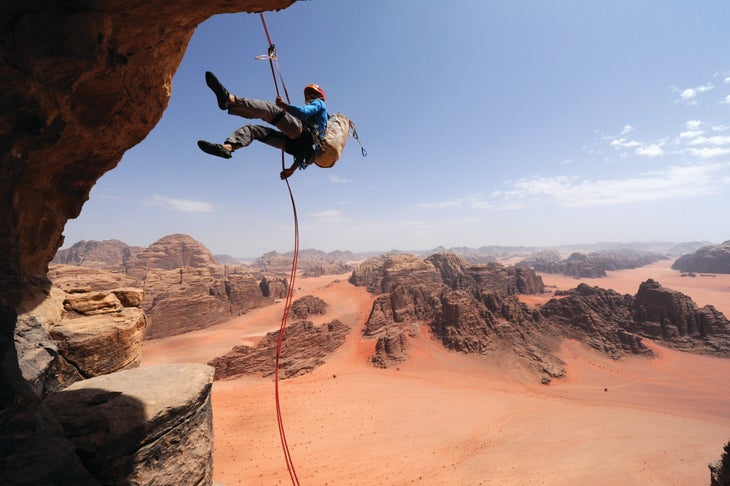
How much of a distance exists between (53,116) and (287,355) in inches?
857

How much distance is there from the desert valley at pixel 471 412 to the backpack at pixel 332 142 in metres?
10.4

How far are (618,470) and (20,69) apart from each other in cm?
1860

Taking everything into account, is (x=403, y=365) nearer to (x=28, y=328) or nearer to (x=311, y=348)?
(x=311, y=348)

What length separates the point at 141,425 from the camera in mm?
4273

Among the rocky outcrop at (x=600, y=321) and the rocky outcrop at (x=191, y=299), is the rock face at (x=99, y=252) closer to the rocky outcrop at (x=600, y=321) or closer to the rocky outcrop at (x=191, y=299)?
the rocky outcrop at (x=191, y=299)

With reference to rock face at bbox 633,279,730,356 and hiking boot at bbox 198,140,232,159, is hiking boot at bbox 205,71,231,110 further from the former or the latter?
rock face at bbox 633,279,730,356

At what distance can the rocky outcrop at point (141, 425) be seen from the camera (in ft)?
13.0

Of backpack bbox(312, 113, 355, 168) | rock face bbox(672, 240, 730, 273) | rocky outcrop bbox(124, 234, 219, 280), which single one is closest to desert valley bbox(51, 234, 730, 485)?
backpack bbox(312, 113, 355, 168)

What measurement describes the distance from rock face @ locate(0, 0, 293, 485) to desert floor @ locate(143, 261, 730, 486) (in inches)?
333

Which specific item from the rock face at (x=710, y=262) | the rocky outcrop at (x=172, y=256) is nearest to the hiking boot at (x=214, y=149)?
the rocky outcrop at (x=172, y=256)

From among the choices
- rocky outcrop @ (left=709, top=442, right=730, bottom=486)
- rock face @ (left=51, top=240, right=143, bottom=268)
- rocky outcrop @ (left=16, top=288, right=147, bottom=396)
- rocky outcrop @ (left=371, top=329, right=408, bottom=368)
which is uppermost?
rock face @ (left=51, top=240, right=143, bottom=268)

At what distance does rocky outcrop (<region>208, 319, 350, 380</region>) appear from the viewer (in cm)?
2142

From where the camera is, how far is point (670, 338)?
28.1 m

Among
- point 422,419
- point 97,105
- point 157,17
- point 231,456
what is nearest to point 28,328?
point 97,105
